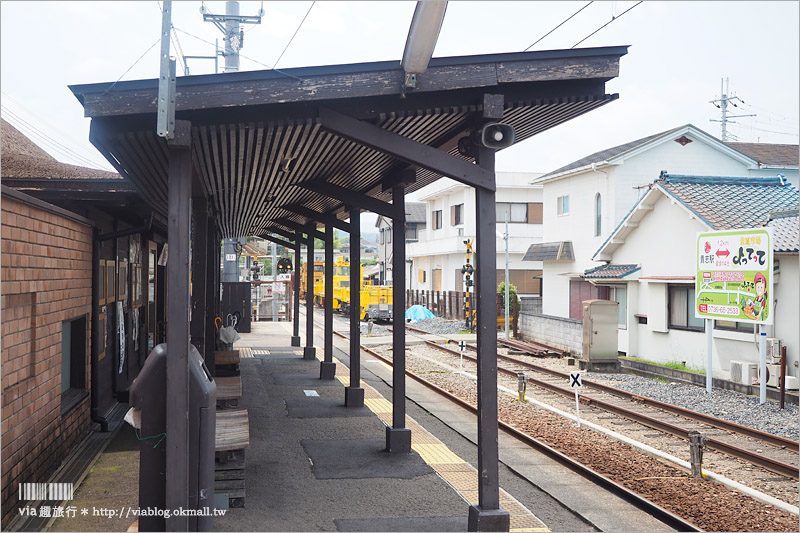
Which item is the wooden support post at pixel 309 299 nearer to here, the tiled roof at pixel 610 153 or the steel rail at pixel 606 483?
the steel rail at pixel 606 483

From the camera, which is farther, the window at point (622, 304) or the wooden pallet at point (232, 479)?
the window at point (622, 304)

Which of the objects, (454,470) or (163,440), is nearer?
(163,440)

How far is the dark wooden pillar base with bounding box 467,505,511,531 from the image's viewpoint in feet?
19.3

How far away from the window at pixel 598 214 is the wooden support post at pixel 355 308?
48.8 ft

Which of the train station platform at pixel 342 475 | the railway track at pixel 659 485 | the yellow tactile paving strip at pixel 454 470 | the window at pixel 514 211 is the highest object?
the window at pixel 514 211

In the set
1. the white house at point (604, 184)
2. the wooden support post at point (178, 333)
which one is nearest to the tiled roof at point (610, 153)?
the white house at point (604, 184)

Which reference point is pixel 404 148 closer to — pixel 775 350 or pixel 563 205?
pixel 775 350

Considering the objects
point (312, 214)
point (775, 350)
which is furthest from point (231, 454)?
point (775, 350)

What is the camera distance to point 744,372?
14.0m

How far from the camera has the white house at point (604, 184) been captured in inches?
940

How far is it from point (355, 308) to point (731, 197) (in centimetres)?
1108

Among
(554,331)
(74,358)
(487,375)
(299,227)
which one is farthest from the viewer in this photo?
(554,331)

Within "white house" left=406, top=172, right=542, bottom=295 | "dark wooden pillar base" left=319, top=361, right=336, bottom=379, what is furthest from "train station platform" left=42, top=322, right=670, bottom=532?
"white house" left=406, top=172, right=542, bottom=295

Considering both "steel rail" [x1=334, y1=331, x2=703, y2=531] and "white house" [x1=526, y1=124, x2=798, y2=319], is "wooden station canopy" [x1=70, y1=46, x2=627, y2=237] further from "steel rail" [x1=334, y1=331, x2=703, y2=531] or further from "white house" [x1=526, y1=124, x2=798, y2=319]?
"white house" [x1=526, y1=124, x2=798, y2=319]
